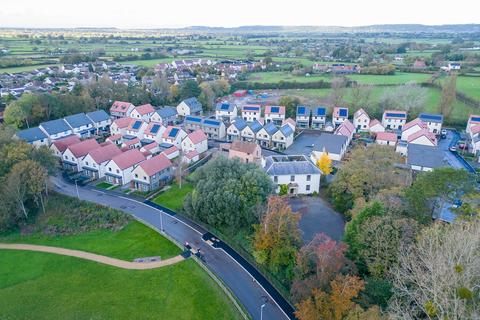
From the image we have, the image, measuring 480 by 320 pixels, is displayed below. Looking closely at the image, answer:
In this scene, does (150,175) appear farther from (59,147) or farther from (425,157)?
(425,157)

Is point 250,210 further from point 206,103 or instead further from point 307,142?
point 206,103

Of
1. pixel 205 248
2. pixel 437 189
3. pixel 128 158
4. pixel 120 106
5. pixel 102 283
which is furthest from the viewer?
pixel 120 106

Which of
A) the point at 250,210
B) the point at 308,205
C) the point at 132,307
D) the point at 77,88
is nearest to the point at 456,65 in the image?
the point at 308,205

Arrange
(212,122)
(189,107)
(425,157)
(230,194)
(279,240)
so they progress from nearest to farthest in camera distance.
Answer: (279,240)
(230,194)
(425,157)
(212,122)
(189,107)

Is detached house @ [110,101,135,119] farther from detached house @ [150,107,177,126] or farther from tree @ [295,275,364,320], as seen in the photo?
tree @ [295,275,364,320]

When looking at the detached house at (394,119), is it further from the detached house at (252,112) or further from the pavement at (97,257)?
the pavement at (97,257)

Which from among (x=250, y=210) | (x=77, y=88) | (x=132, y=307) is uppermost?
(x=77, y=88)

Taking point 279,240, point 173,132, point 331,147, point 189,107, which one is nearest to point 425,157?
point 331,147
